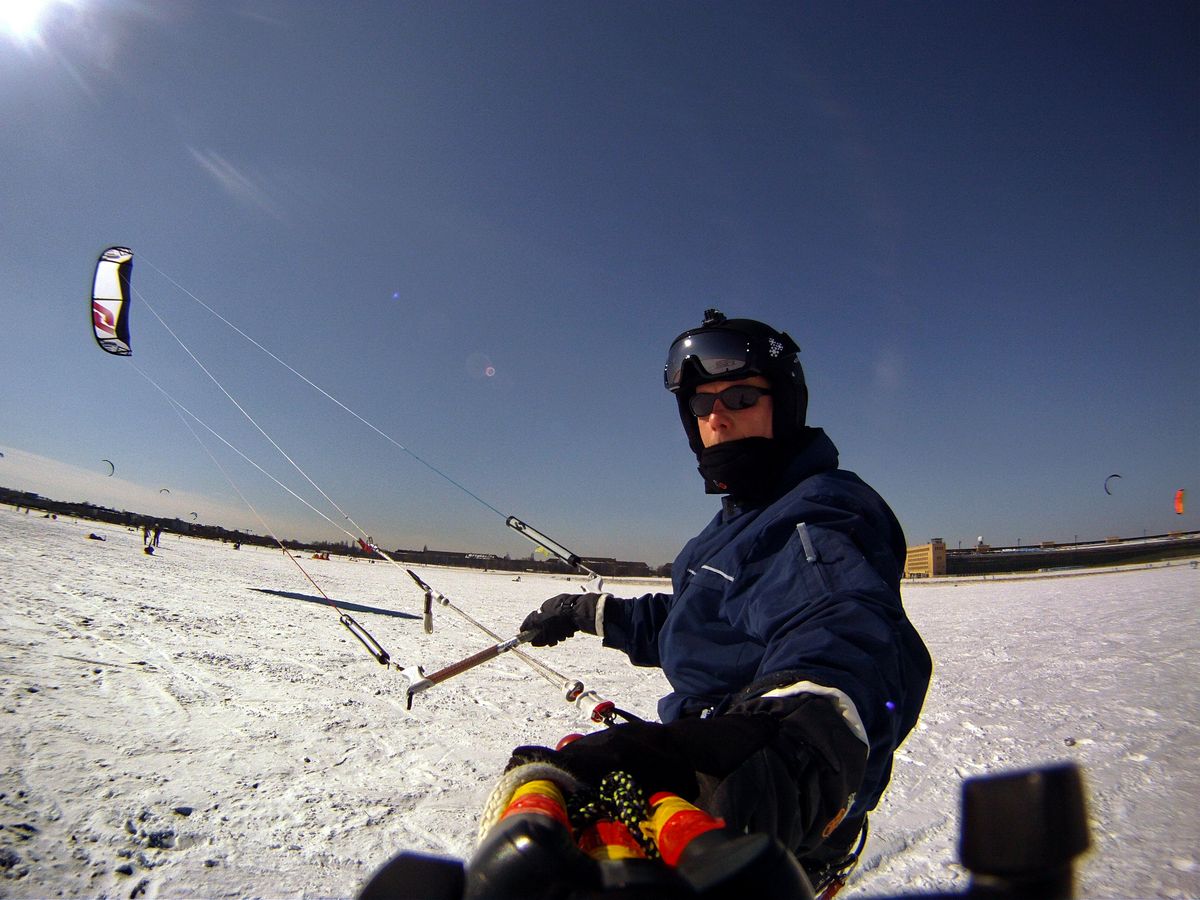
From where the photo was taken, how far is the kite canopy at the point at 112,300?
1240 cm

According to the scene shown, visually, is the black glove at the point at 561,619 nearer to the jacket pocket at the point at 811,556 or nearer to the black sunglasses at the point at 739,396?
the black sunglasses at the point at 739,396

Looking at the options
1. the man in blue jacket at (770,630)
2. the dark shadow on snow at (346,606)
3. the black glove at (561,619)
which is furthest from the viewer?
the dark shadow on snow at (346,606)

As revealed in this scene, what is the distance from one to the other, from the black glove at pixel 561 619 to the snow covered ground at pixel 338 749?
2.69ft

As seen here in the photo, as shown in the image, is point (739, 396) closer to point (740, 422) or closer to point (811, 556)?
point (740, 422)

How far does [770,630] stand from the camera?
1.40 metres

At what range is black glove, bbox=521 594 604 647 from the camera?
2886 mm

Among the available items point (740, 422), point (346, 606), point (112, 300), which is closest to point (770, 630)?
point (740, 422)

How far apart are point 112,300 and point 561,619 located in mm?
16539

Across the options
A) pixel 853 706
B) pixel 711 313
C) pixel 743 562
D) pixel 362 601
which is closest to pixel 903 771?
pixel 743 562

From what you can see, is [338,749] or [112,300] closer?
[338,749]

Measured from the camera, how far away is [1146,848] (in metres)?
2.14

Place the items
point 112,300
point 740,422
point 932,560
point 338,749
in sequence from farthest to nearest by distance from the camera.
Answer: point 932,560, point 112,300, point 338,749, point 740,422

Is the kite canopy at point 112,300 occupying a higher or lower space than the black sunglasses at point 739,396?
higher

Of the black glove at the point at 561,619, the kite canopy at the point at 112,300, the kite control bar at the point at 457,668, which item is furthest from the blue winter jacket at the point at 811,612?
the kite canopy at the point at 112,300
